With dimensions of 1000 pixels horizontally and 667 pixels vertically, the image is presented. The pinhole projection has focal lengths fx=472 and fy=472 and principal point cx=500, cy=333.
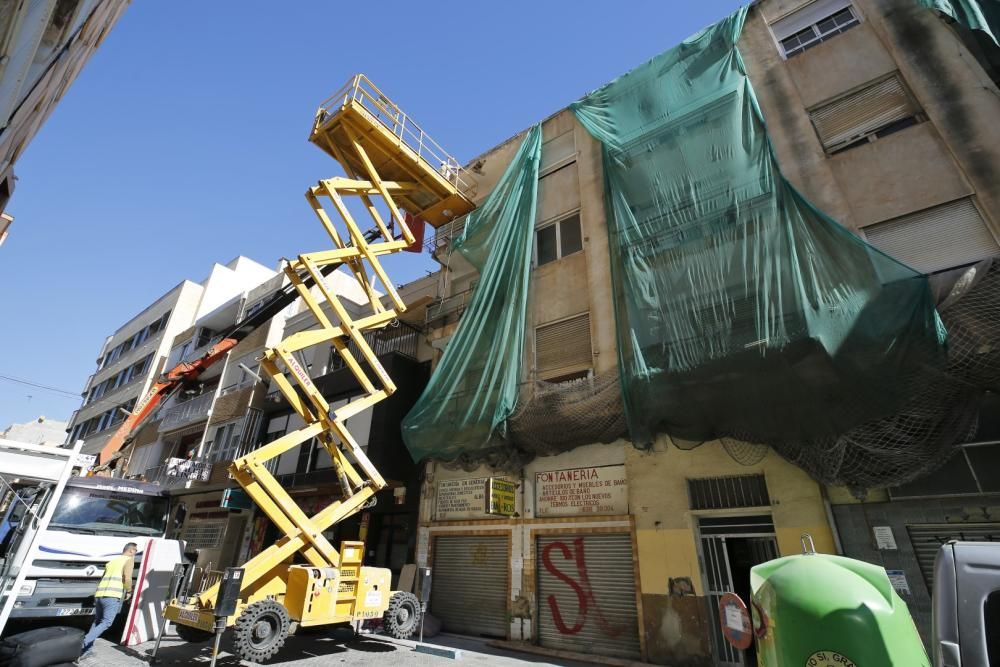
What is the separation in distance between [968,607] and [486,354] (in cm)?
961

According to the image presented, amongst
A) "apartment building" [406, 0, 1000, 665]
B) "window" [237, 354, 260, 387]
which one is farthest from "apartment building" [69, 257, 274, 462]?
"apartment building" [406, 0, 1000, 665]

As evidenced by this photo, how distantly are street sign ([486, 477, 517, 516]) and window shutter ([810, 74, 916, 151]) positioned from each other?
1025 centimetres

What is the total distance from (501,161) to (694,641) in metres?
14.9

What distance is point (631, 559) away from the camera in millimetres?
9234

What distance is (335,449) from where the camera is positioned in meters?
9.72

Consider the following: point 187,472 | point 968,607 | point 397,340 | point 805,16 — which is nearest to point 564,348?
point 397,340

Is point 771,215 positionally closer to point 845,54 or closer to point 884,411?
point 884,411

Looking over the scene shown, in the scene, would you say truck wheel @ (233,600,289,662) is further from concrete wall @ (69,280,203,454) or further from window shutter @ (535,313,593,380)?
concrete wall @ (69,280,203,454)

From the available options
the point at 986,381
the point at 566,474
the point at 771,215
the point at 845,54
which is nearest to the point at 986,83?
the point at 845,54

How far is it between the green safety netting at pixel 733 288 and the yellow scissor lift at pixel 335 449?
220 inches

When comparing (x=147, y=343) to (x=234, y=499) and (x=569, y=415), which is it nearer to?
(x=234, y=499)

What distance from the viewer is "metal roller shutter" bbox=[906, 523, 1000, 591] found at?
653 cm

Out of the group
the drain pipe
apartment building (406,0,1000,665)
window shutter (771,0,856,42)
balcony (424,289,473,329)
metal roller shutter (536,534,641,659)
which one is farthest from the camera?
balcony (424,289,473,329)

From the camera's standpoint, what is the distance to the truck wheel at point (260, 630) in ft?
21.5
